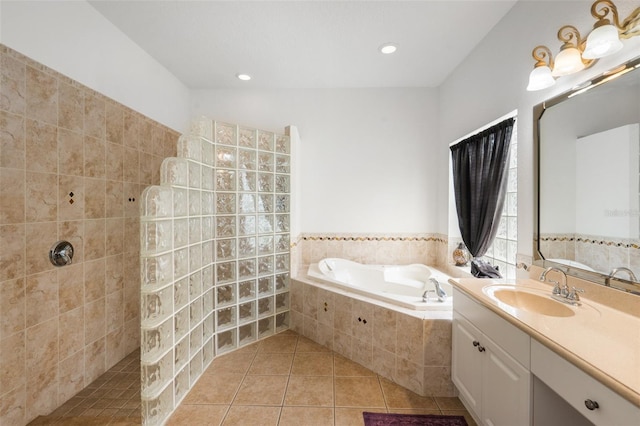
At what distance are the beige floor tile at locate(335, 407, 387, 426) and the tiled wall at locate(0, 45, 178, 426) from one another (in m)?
1.81

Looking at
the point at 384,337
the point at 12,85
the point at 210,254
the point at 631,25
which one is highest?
the point at 631,25

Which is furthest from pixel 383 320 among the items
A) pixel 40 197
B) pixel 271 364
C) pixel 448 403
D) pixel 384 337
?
pixel 40 197

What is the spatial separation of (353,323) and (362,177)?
167 cm

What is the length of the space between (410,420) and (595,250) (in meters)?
1.40

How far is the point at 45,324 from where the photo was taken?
1541 millimetres

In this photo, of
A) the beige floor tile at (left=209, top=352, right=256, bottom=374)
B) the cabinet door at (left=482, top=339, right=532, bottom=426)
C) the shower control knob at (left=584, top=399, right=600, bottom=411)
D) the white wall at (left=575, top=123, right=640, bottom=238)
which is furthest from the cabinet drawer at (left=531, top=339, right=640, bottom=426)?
the beige floor tile at (left=209, top=352, right=256, bottom=374)

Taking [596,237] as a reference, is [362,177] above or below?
above

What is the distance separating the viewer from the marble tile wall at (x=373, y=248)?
3.02 meters

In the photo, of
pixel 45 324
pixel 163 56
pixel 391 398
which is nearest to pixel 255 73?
pixel 163 56

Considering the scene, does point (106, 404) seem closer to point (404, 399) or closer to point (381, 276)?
point (404, 399)

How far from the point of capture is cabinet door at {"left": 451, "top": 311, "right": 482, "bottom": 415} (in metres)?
1.40

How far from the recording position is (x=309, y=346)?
2.35 meters

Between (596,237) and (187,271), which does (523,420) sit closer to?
(596,237)

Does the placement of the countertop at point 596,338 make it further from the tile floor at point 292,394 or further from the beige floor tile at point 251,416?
the beige floor tile at point 251,416
